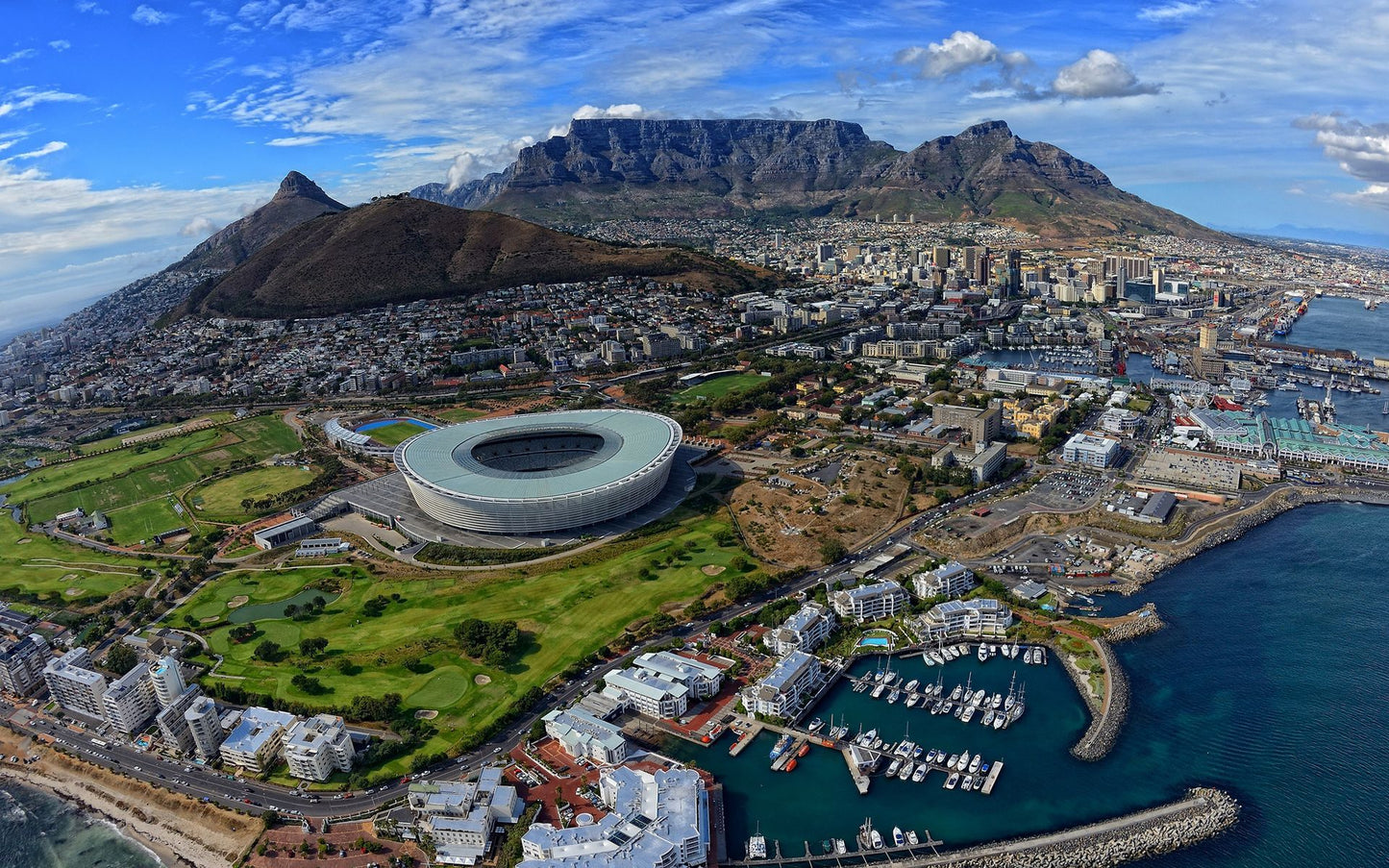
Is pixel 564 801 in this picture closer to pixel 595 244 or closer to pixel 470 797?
pixel 470 797

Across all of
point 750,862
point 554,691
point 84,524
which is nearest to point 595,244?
point 84,524

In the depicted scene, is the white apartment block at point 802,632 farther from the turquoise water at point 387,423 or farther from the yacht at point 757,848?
the turquoise water at point 387,423

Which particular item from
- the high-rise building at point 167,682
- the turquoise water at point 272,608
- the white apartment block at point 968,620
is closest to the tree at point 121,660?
the turquoise water at point 272,608

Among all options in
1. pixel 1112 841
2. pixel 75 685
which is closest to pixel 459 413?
pixel 75 685

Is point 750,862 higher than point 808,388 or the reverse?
the reverse

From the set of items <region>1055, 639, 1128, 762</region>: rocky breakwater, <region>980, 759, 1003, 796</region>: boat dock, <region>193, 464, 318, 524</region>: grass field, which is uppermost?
<region>193, 464, 318, 524</region>: grass field

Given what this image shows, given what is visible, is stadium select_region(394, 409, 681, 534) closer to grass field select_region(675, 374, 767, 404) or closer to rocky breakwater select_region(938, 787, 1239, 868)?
grass field select_region(675, 374, 767, 404)

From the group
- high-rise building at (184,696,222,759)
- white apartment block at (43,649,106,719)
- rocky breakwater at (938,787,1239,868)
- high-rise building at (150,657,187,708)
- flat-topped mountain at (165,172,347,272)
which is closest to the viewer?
rocky breakwater at (938,787,1239,868)

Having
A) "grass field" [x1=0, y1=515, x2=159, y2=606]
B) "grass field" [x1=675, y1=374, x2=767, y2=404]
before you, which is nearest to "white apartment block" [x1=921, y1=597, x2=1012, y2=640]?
"grass field" [x1=675, y1=374, x2=767, y2=404]

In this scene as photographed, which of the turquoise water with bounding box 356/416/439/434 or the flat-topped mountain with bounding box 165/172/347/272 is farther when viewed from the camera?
the flat-topped mountain with bounding box 165/172/347/272
